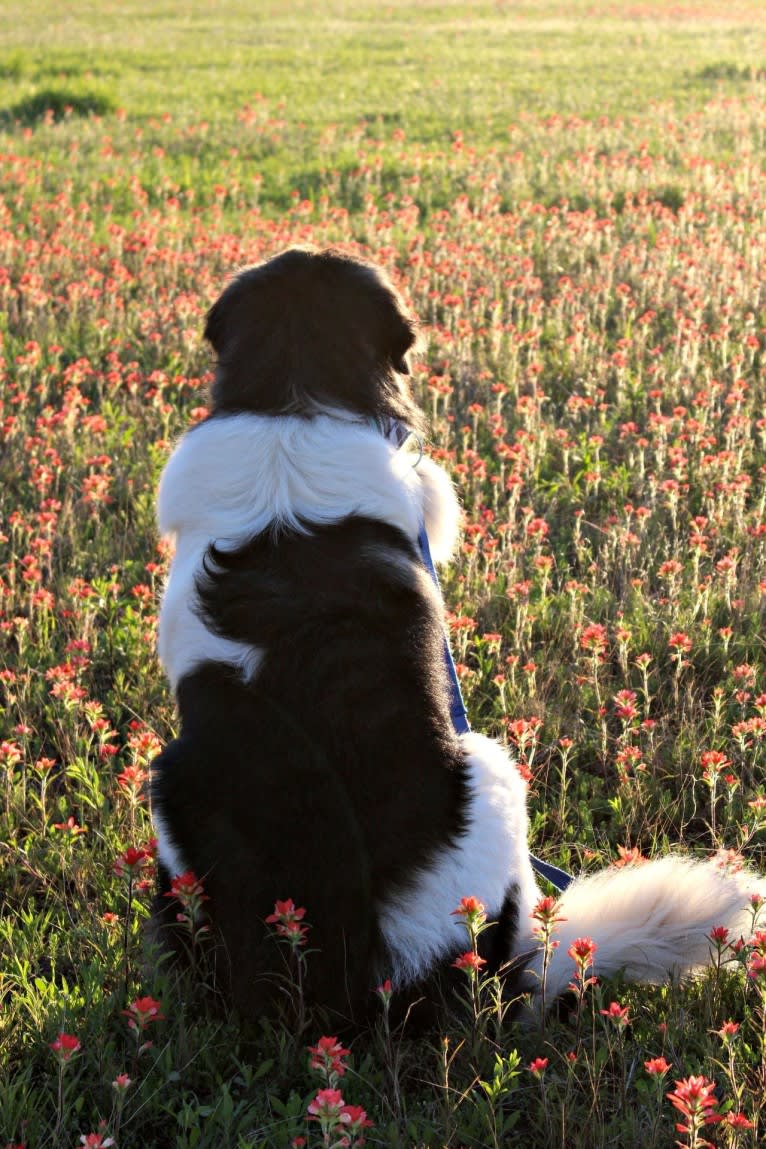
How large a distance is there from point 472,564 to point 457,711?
183 centimetres

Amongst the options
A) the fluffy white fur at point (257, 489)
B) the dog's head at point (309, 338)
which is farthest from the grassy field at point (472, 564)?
the dog's head at point (309, 338)

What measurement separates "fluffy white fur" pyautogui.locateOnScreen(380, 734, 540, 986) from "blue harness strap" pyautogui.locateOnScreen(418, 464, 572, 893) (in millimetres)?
191

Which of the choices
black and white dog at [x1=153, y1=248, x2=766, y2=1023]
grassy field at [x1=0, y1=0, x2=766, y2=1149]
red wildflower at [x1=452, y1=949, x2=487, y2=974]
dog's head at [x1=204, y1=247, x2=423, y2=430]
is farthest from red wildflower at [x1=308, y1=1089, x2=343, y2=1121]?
dog's head at [x1=204, y1=247, x2=423, y2=430]

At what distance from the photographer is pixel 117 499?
5.65 metres

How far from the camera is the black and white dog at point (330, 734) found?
2.37 metres

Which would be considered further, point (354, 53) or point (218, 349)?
point (354, 53)

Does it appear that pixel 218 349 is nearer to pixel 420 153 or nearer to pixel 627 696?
pixel 627 696

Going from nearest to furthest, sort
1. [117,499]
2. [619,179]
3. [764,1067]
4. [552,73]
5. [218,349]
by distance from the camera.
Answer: [764,1067] < [218,349] < [117,499] < [619,179] < [552,73]

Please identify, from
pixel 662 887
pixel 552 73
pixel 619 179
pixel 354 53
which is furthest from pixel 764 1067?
pixel 354 53

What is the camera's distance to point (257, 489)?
2.72 metres

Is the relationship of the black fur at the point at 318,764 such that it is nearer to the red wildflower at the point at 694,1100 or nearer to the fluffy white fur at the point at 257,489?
the fluffy white fur at the point at 257,489

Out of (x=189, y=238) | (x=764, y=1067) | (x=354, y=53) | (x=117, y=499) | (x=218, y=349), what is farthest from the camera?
(x=354, y=53)

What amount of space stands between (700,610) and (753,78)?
1729 cm

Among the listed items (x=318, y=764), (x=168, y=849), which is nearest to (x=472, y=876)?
(x=318, y=764)
